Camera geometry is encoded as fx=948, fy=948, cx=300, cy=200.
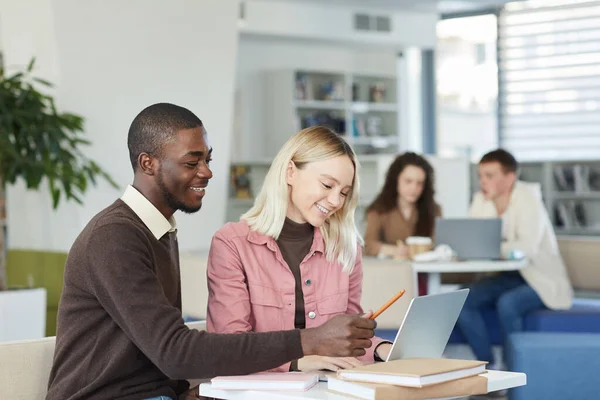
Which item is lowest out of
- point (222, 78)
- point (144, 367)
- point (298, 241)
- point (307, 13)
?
point (144, 367)

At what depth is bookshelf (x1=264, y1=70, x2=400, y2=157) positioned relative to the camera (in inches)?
433

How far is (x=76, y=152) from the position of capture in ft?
18.6

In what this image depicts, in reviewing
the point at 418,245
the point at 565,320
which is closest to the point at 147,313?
the point at 418,245

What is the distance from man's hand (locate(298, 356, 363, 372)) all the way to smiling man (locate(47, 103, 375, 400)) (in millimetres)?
125

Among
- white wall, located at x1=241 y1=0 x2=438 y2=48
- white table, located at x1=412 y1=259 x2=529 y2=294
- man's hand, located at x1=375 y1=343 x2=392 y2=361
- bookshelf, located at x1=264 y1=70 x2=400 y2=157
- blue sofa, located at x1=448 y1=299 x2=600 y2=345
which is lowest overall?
blue sofa, located at x1=448 y1=299 x2=600 y2=345

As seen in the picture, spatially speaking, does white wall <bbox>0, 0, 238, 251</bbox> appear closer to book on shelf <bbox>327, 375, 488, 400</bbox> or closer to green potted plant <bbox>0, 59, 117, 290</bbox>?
green potted plant <bbox>0, 59, 117, 290</bbox>

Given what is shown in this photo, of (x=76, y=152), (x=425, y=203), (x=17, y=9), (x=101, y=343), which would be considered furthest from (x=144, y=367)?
(x=17, y=9)

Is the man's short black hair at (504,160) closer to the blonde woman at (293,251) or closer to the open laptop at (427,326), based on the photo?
the blonde woman at (293,251)

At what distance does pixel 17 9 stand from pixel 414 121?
7.00 metres

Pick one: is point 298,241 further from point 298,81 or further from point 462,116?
point 462,116

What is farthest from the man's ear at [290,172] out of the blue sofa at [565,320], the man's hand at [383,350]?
the blue sofa at [565,320]

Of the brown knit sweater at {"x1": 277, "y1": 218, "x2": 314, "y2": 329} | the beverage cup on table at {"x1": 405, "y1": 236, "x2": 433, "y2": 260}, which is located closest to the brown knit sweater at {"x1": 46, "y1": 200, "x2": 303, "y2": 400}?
the brown knit sweater at {"x1": 277, "y1": 218, "x2": 314, "y2": 329}

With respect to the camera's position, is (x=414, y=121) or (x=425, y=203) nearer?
(x=425, y=203)

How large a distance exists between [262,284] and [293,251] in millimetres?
135
